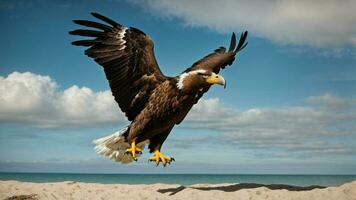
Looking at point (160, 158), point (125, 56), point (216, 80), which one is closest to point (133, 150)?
point (160, 158)


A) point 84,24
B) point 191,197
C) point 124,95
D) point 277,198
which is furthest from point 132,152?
point 277,198

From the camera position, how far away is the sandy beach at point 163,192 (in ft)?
28.8

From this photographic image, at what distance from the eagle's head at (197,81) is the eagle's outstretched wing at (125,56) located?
428 mm

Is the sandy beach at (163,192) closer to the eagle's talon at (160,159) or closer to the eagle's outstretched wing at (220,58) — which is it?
the eagle's talon at (160,159)

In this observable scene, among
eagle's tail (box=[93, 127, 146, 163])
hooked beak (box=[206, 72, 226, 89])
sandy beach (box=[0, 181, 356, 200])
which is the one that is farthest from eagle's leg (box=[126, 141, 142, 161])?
hooked beak (box=[206, 72, 226, 89])

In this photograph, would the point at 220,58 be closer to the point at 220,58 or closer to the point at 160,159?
the point at 220,58

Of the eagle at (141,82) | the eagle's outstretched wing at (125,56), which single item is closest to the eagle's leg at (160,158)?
the eagle at (141,82)

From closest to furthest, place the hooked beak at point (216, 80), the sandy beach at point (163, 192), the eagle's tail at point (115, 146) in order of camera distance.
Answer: the hooked beak at point (216, 80), the eagle's tail at point (115, 146), the sandy beach at point (163, 192)

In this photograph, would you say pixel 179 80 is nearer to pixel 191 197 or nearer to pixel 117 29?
pixel 117 29

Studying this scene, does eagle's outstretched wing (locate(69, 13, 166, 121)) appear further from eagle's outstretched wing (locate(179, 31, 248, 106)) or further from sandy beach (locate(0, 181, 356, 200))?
sandy beach (locate(0, 181, 356, 200))

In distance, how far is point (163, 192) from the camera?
30.1ft

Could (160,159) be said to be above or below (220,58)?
below

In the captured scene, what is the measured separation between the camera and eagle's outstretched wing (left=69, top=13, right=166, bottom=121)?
7.75 m

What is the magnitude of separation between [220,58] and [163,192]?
2.93 meters
